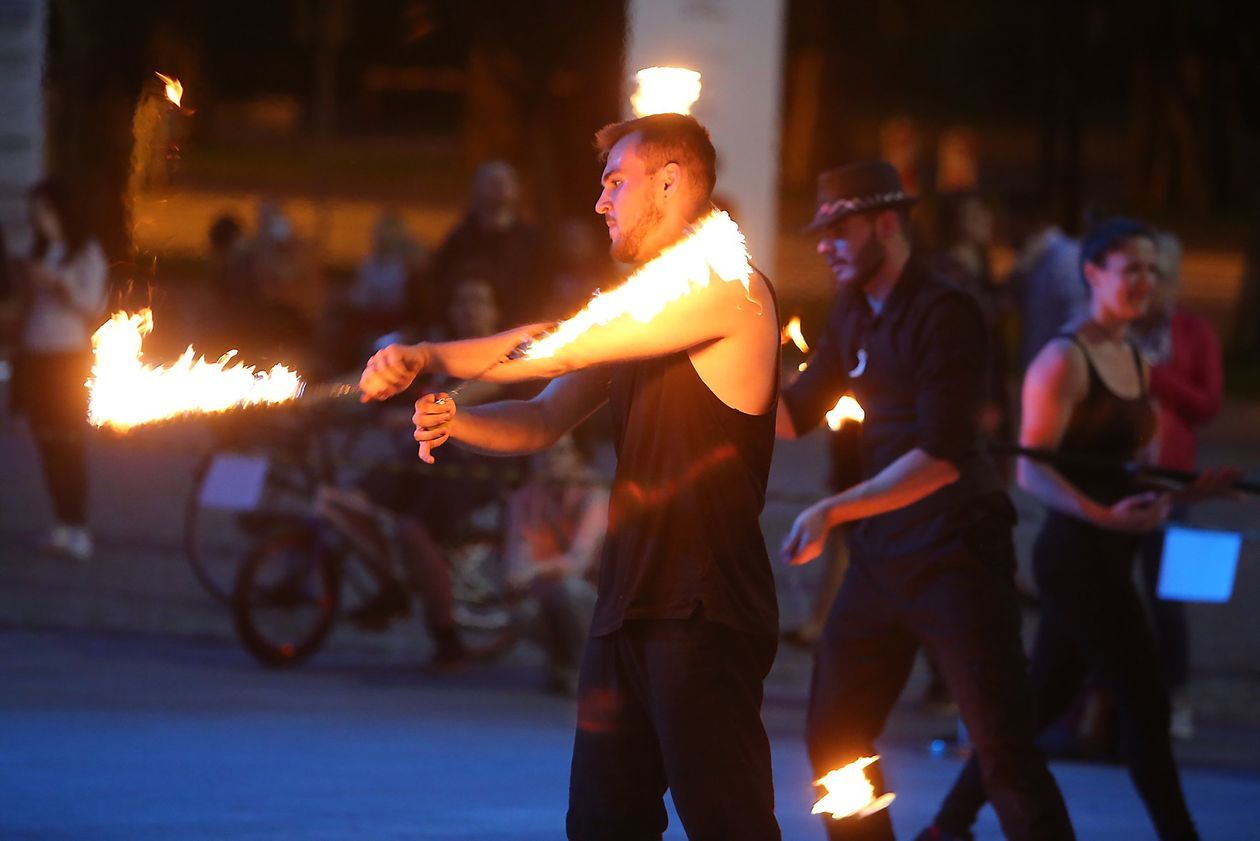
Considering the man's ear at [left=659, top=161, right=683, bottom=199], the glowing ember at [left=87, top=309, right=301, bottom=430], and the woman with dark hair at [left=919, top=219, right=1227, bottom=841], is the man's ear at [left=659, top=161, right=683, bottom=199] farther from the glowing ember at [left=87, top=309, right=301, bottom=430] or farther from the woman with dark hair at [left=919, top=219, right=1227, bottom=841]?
the woman with dark hair at [left=919, top=219, right=1227, bottom=841]

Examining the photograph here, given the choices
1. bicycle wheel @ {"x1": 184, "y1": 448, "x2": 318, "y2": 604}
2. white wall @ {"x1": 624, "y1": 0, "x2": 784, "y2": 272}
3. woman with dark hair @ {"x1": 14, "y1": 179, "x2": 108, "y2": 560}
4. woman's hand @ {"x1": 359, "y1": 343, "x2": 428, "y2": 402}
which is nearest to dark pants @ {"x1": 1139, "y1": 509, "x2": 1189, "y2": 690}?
bicycle wheel @ {"x1": 184, "y1": 448, "x2": 318, "y2": 604}

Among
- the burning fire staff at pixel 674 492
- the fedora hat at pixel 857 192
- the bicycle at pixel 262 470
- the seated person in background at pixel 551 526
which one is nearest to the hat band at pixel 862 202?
the fedora hat at pixel 857 192

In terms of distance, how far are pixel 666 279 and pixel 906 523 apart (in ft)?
4.95

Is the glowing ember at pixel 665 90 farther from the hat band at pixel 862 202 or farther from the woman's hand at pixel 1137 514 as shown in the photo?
the woman's hand at pixel 1137 514

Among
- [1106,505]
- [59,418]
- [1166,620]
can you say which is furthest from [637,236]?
[59,418]

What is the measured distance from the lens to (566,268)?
1206 cm

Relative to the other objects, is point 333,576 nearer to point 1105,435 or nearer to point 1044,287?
point 1105,435

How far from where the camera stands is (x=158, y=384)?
16.8 ft

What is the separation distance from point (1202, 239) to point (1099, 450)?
41.4m

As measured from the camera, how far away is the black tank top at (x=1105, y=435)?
6246mm

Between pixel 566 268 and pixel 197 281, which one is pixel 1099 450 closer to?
pixel 566 268

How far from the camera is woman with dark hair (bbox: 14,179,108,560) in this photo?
1147cm

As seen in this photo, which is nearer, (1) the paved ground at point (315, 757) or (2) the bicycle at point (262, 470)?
(1) the paved ground at point (315, 757)

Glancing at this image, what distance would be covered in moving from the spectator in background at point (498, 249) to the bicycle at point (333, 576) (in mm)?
1364
